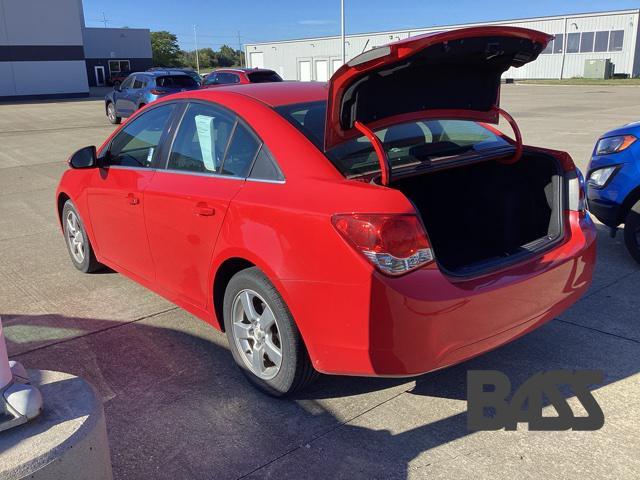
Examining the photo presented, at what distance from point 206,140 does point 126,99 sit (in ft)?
56.5

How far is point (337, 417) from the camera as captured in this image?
3037 mm

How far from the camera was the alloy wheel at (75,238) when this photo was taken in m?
5.09

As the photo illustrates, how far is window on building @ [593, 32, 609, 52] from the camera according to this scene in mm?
49594

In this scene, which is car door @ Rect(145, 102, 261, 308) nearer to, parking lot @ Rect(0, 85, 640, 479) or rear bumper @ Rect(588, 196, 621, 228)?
parking lot @ Rect(0, 85, 640, 479)

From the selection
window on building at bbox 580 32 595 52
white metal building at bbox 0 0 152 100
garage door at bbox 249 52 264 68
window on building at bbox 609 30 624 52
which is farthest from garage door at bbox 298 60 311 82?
white metal building at bbox 0 0 152 100

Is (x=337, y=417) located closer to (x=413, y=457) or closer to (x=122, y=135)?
(x=413, y=457)

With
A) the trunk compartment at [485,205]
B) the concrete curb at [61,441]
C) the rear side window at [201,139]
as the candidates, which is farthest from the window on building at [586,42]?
the concrete curb at [61,441]

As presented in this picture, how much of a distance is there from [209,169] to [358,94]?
1051 millimetres

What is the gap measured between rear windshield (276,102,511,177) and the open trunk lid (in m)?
0.14

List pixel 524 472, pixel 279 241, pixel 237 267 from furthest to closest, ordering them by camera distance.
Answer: pixel 237 267, pixel 279 241, pixel 524 472

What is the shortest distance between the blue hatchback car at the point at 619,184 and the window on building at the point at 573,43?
51877 mm

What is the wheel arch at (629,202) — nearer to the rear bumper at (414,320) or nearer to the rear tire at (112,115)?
the rear bumper at (414,320)

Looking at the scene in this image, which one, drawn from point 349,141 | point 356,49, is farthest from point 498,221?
point 356,49

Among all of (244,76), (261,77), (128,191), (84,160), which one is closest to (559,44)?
(261,77)
